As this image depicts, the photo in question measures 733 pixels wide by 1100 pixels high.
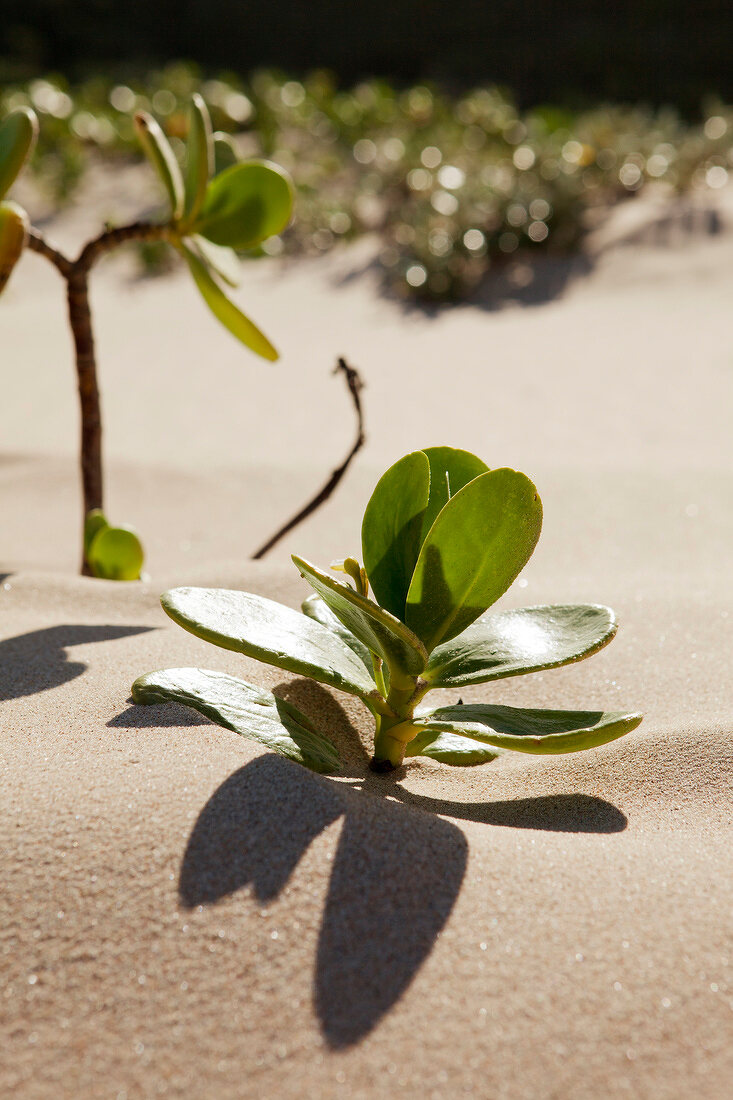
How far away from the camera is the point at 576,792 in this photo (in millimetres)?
1007

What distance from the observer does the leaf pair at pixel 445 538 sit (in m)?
0.93

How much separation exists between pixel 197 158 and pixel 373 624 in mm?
877

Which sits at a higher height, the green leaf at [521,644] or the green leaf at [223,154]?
the green leaf at [223,154]

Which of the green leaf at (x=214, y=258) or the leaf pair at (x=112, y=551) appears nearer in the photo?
the green leaf at (x=214, y=258)

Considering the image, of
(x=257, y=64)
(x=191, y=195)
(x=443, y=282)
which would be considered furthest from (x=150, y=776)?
(x=257, y=64)

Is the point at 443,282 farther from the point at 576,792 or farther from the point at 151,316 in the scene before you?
the point at 576,792

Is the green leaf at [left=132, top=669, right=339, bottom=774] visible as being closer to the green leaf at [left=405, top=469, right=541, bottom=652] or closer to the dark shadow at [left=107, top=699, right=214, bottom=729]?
the dark shadow at [left=107, top=699, right=214, bottom=729]

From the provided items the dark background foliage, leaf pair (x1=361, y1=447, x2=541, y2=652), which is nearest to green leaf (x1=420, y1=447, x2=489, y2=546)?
leaf pair (x1=361, y1=447, x2=541, y2=652)

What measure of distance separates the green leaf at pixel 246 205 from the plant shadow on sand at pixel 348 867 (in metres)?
0.93

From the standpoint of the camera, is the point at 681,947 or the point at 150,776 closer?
the point at 681,947

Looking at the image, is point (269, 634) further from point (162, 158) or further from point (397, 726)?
point (162, 158)

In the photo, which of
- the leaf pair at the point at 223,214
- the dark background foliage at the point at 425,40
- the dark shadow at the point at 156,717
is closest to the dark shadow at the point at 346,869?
the dark shadow at the point at 156,717

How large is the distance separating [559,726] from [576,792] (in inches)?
4.4

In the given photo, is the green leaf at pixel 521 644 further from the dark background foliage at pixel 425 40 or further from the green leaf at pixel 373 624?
the dark background foliage at pixel 425 40
